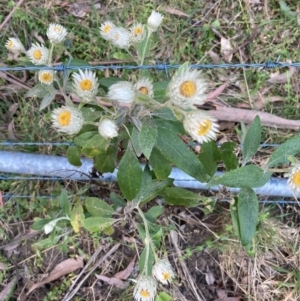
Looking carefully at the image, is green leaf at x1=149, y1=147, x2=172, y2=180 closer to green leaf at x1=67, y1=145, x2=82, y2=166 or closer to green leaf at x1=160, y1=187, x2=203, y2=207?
green leaf at x1=160, y1=187, x2=203, y2=207

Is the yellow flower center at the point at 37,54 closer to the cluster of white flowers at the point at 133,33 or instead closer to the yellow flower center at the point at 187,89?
the cluster of white flowers at the point at 133,33

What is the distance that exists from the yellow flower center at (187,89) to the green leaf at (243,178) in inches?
13.1

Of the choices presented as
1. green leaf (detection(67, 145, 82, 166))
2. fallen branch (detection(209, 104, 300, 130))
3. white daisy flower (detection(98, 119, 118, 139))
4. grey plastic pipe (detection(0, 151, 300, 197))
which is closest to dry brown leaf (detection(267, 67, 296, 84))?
fallen branch (detection(209, 104, 300, 130))

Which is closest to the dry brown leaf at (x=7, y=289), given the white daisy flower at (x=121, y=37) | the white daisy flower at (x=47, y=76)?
the white daisy flower at (x=47, y=76)

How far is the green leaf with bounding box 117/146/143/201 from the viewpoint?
1636 mm

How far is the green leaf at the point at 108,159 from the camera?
181 centimetres

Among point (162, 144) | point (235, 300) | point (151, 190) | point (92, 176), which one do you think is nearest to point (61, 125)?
point (162, 144)

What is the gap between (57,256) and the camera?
245cm

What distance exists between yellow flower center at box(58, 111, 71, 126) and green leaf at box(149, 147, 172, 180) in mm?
361

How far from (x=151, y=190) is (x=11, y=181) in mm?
931

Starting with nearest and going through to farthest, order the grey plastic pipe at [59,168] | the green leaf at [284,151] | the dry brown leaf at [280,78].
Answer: the green leaf at [284,151]
the grey plastic pipe at [59,168]
the dry brown leaf at [280,78]

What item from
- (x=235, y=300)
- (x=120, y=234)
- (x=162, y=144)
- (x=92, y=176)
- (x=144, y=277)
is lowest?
(x=235, y=300)

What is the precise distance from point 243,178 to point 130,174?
1.26 feet

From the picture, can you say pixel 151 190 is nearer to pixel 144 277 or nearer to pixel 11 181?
pixel 144 277
